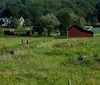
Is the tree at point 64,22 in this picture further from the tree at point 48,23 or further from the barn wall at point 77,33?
the barn wall at point 77,33

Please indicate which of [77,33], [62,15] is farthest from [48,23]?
[77,33]

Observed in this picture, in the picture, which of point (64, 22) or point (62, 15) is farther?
point (62, 15)

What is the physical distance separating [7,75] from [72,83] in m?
2.89

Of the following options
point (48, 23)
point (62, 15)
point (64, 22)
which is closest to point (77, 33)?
point (48, 23)

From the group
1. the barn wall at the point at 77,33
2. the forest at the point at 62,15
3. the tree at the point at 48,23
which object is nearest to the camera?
the barn wall at the point at 77,33

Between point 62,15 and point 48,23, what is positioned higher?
point 62,15

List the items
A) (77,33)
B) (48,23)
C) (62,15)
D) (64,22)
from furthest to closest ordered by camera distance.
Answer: (62,15), (64,22), (48,23), (77,33)

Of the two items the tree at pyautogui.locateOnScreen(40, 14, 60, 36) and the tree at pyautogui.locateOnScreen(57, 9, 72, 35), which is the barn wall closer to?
the tree at pyautogui.locateOnScreen(57, 9, 72, 35)

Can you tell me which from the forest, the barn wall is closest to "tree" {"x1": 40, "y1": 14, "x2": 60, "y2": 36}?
the forest

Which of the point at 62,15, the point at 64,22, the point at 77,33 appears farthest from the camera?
the point at 62,15

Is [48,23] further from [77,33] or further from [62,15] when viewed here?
[77,33]

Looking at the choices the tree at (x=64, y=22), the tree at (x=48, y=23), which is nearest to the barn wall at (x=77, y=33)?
the tree at (x=64, y=22)

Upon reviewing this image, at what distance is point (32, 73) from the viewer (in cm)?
1232

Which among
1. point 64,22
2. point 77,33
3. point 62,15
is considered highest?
point 62,15
